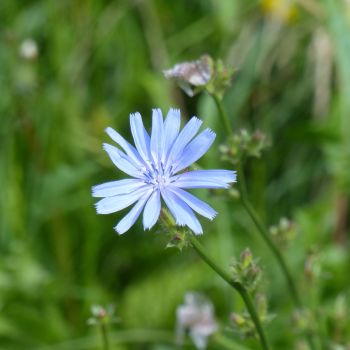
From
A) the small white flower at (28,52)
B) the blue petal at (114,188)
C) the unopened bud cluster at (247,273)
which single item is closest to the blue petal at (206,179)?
the blue petal at (114,188)

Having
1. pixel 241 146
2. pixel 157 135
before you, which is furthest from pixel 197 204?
pixel 241 146

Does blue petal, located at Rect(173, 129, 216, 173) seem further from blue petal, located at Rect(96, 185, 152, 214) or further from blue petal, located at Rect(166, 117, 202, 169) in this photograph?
blue petal, located at Rect(96, 185, 152, 214)

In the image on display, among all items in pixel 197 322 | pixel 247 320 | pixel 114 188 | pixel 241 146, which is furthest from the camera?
pixel 197 322

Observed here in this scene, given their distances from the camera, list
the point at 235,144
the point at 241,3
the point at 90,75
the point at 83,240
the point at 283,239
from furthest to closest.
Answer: the point at 241,3 < the point at 90,75 < the point at 83,240 < the point at 283,239 < the point at 235,144

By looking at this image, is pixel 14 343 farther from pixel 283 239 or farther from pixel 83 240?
pixel 283 239

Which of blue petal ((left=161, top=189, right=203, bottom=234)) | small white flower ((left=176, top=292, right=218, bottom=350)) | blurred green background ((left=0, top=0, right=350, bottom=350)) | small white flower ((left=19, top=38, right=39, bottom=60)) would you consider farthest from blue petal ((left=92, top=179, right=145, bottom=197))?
small white flower ((left=19, top=38, right=39, bottom=60))

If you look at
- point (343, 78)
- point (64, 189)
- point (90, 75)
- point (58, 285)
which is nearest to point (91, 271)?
point (58, 285)

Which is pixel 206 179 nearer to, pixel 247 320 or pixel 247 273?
pixel 247 273
